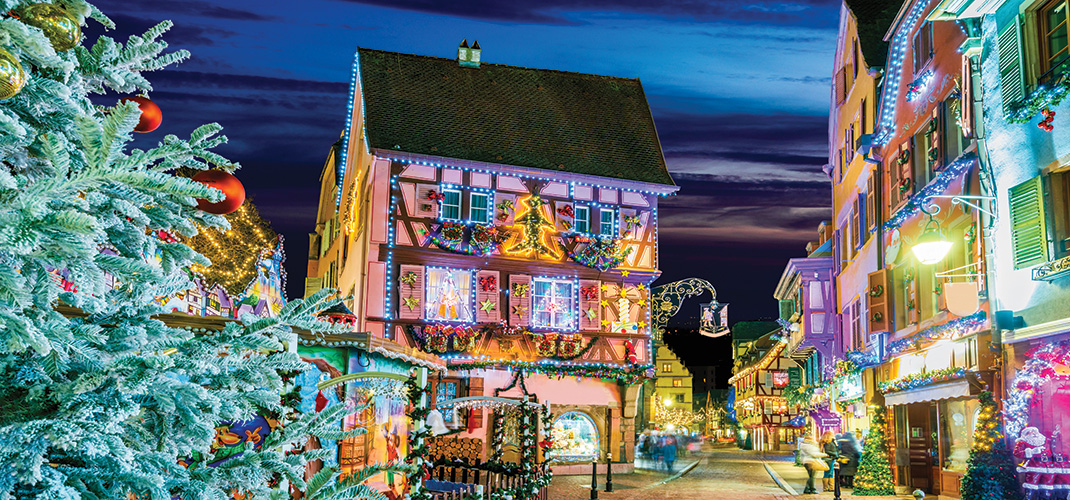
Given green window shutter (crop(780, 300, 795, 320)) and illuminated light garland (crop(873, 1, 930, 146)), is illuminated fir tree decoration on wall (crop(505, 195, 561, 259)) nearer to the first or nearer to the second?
illuminated light garland (crop(873, 1, 930, 146))

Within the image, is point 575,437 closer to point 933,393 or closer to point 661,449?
point 661,449

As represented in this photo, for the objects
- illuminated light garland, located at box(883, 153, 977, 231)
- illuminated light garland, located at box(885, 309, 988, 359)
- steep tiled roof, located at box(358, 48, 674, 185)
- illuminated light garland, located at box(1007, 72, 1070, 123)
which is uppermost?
steep tiled roof, located at box(358, 48, 674, 185)

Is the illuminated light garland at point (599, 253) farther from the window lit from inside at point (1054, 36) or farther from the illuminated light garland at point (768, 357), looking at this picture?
the illuminated light garland at point (768, 357)

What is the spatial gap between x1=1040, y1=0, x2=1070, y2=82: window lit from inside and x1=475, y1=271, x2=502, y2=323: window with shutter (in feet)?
50.9

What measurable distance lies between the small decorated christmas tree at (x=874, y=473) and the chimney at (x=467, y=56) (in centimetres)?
1751

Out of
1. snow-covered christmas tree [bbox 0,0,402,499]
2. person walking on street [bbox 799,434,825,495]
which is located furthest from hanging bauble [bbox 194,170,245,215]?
person walking on street [bbox 799,434,825,495]

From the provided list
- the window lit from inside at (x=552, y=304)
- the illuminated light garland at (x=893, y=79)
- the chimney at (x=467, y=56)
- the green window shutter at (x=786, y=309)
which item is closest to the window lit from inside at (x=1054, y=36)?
the illuminated light garland at (x=893, y=79)

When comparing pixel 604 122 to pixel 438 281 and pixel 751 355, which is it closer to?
pixel 438 281

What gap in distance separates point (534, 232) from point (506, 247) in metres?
0.94

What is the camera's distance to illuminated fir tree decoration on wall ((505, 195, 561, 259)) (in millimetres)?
25453

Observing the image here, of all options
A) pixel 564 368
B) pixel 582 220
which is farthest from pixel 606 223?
pixel 564 368

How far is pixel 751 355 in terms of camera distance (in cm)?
6297

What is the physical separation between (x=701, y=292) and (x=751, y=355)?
38.9 meters

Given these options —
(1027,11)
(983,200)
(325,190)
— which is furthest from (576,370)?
(325,190)
